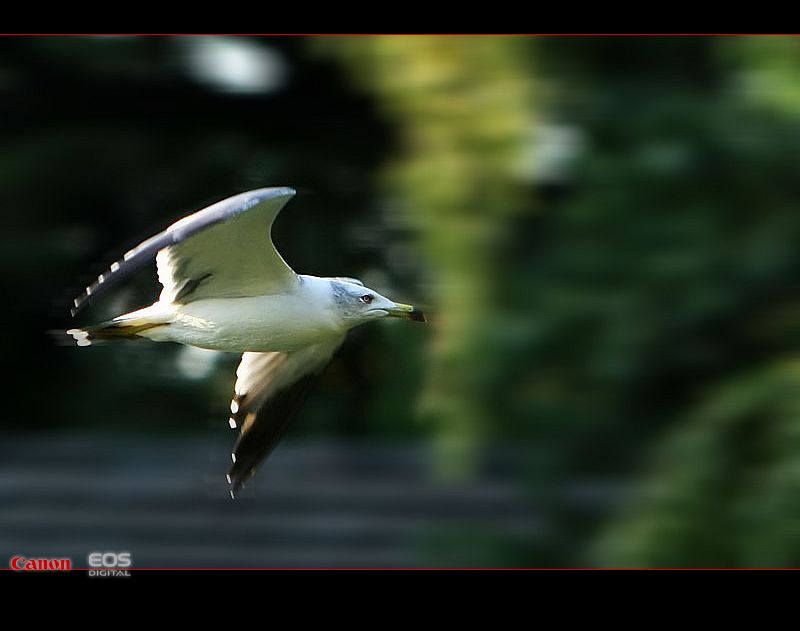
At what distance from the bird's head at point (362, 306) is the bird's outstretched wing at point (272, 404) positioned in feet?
1.06

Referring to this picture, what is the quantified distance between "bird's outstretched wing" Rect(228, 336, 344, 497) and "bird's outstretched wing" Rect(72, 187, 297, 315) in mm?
393

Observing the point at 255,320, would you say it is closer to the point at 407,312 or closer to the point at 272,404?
the point at 407,312

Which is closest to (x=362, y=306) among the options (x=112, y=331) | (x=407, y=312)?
(x=407, y=312)

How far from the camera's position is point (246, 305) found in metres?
2.61

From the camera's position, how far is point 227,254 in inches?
105

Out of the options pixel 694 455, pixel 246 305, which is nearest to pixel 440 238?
pixel 246 305

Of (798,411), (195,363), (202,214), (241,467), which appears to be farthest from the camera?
(195,363)

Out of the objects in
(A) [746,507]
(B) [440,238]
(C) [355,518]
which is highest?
(B) [440,238]

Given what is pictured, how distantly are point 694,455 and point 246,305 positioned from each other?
956 mm

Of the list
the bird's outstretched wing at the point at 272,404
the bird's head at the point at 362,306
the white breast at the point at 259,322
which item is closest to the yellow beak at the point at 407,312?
the bird's head at the point at 362,306

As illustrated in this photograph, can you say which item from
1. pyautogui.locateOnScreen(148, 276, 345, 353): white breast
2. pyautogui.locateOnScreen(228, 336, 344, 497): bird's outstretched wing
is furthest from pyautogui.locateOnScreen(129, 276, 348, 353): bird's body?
pyautogui.locateOnScreen(228, 336, 344, 497): bird's outstretched wing

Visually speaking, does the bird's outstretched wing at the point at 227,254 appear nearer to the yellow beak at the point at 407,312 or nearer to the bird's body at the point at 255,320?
the bird's body at the point at 255,320

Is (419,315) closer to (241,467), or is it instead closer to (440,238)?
(440,238)

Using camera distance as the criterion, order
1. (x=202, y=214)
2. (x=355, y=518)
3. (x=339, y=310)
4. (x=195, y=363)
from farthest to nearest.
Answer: (x=355, y=518) < (x=195, y=363) < (x=339, y=310) < (x=202, y=214)
